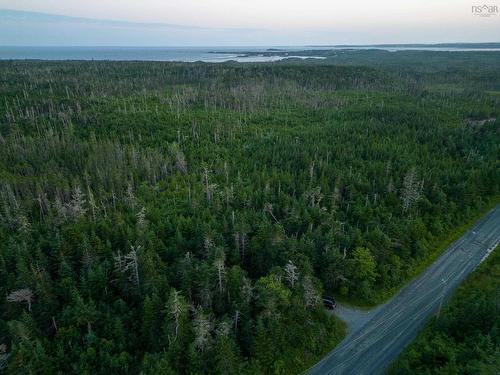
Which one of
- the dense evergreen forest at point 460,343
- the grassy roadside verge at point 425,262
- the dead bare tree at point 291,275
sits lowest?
the grassy roadside verge at point 425,262

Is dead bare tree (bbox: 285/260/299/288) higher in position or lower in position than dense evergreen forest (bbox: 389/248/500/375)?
higher

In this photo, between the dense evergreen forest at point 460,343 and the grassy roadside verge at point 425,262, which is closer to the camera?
the dense evergreen forest at point 460,343

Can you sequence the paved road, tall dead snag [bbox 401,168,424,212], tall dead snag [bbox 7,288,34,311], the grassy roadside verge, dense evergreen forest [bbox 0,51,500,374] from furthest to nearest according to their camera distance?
tall dead snag [bbox 401,168,424,212], the grassy roadside verge, the paved road, tall dead snag [bbox 7,288,34,311], dense evergreen forest [bbox 0,51,500,374]

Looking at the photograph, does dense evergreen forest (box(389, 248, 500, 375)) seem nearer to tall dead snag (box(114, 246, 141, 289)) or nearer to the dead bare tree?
the dead bare tree

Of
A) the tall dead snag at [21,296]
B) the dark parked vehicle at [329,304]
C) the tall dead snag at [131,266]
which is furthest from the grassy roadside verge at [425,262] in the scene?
the tall dead snag at [21,296]

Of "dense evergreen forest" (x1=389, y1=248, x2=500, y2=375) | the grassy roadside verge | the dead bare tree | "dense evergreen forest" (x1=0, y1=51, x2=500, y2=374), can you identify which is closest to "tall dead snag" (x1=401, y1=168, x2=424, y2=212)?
"dense evergreen forest" (x1=0, y1=51, x2=500, y2=374)

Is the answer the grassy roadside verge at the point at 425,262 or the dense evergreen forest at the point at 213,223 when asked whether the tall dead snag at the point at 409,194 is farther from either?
the grassy roadside verge at the point at 425,262
